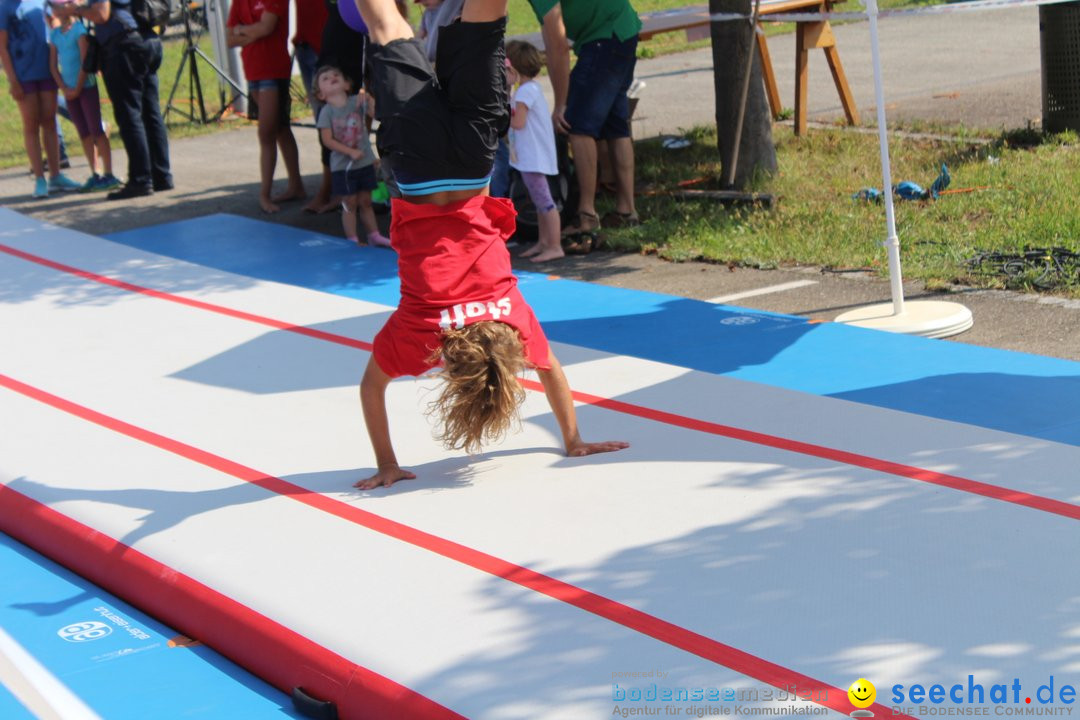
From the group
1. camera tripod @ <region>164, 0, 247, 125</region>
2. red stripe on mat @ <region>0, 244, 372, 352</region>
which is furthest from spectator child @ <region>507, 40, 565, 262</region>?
camera tripod @ <region>164, 0, 247, 125</region>

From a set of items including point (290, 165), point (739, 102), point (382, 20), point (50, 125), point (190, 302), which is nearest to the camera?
point (382, 20)

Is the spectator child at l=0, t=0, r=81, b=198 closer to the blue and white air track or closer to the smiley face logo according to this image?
the blue and white air track

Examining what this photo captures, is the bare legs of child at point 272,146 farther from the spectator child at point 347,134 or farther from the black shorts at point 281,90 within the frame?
the spectator child at point 347,134

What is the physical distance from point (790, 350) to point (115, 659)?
11.8 ft

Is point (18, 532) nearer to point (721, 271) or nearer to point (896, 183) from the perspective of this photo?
point (721, 271)

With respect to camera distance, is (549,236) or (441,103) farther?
(549,236)

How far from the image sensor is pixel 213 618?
4.22 meters

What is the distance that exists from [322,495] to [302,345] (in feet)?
7.38

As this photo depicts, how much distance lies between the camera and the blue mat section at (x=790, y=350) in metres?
5.43

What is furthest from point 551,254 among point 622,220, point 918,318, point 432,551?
point 432,551

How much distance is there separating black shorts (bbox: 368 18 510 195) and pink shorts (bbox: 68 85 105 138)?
27.5 ft

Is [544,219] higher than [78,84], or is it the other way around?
[78,84]

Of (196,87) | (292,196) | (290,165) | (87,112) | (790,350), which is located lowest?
(790,350)

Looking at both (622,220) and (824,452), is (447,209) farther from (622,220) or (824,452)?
(622,220)
